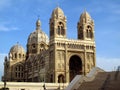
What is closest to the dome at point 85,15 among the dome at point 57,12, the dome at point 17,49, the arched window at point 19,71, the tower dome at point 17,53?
the dome at point 57,12

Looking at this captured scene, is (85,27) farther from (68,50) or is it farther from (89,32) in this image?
(68,50)

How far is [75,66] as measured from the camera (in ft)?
276

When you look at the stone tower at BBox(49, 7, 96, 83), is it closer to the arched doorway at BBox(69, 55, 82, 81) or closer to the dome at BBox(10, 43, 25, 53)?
the arched doorway at BBox(69, 55, 82, 81)

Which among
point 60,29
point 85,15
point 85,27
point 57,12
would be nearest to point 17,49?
point 57,12

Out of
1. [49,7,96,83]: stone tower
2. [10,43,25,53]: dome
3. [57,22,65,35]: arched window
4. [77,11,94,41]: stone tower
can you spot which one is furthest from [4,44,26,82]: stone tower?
[57,22,65,35]: arched window

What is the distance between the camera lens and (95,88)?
34.5m

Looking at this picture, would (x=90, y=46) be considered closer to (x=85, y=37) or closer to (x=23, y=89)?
(x=85, y=37)

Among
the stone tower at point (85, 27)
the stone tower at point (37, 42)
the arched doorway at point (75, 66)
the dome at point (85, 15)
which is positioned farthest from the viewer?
the stone tower at point (37, 42)

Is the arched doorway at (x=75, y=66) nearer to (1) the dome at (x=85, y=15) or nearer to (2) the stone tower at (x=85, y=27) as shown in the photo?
(2) the stone tower at (x=85, y=27)

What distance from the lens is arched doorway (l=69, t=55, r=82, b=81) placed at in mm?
81769

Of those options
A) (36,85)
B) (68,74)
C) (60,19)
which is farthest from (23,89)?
(60,19)

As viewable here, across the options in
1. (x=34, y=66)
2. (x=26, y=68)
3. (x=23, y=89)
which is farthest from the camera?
(x=26, y=68)

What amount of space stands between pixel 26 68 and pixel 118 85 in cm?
6983

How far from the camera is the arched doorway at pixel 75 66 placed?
8177 centimetres
